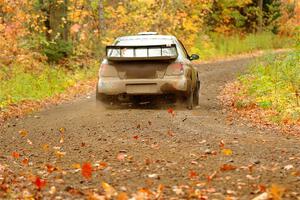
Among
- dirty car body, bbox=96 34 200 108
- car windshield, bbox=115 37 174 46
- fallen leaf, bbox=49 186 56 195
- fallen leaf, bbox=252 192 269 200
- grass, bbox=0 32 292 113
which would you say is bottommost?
grass, bbox=0 32 292 113

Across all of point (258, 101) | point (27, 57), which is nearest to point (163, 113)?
point (258, 101)

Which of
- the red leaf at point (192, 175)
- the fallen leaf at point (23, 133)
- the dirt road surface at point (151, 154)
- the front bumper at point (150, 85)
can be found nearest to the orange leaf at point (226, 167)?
the dirt road surface at point (151, 154)

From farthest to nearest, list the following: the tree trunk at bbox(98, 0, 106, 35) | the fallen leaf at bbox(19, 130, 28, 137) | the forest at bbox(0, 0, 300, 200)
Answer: the tree trunk at bbox(98, 0, 106, 35) < the fallen leaf at bbox(19, 130, 28, 137) < the forest at bbox(0, 0, 300, 200)

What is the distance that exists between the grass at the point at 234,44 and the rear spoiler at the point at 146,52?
21.5m

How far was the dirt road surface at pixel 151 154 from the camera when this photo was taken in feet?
20.9

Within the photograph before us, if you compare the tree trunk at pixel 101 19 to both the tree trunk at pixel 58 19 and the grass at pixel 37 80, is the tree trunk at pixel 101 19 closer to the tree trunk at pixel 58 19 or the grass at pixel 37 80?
the tree trunk at pixel 58 19

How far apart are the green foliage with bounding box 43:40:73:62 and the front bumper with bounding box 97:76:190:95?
12.9m

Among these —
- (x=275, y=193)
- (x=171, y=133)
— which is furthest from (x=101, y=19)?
(x=275, y=193)

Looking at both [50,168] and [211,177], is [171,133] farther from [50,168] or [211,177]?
[211,177]

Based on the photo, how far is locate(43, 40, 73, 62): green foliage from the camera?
85.1 ft

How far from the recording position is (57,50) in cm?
2617

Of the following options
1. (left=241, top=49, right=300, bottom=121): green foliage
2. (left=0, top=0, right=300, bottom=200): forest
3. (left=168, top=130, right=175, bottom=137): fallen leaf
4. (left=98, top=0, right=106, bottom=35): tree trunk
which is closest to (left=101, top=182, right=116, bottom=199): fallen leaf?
(left=0, top=0, right=300, bottom=200): forest

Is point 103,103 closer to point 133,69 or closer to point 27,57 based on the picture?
point 133,69

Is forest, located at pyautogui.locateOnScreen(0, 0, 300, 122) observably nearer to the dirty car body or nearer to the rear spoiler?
the dirty car body
